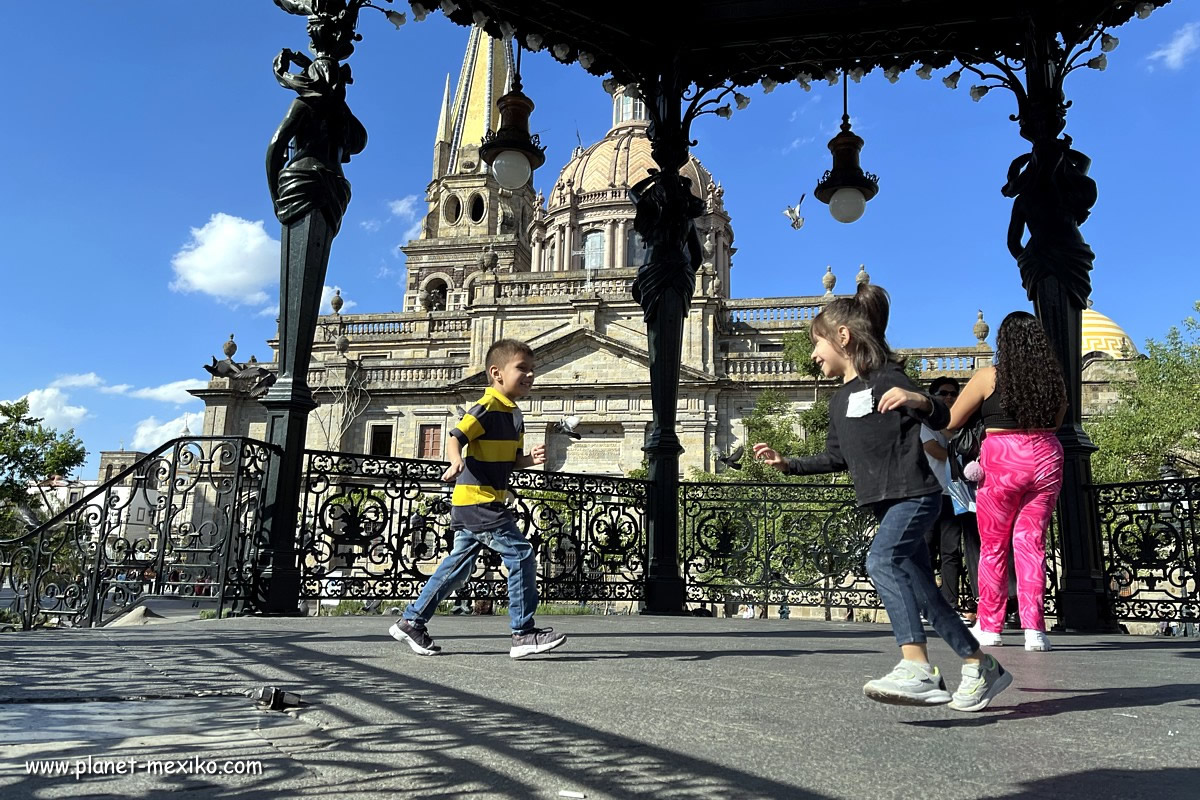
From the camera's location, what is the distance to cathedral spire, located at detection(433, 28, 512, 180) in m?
60.0

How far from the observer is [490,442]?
4262mm

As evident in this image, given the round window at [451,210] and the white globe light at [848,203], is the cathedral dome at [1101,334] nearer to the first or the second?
the round window at [451,210]

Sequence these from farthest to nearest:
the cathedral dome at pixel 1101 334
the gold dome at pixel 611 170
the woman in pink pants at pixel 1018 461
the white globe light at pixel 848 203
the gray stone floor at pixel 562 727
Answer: the gold dome at pixel 611 170, the cathedral dome at pixel 1101 334, the white globe light at pixel 848 203, the woman in pink pants at pixel 1018 461, the gray stone floor at pixel 562 727

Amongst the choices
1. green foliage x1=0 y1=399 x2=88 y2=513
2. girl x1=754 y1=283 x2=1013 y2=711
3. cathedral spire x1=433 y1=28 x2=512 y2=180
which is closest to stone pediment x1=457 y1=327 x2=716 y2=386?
green foliage x1=0 y1=399 x2=88 y2=513

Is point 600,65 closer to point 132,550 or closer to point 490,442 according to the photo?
point 490,442

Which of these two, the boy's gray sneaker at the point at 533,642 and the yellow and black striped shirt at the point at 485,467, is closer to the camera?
the boy's gray sneaker at the point at 533,642

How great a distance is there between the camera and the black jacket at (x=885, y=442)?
2.94m

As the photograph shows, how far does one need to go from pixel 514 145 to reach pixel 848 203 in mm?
3069

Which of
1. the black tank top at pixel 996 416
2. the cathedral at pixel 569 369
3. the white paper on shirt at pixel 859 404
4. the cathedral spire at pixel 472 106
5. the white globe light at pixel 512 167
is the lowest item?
the white paper on shirt at pixel 859 404

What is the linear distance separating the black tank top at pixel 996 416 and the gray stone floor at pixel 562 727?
115 cm

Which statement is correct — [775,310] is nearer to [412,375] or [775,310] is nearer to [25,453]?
[412,375]

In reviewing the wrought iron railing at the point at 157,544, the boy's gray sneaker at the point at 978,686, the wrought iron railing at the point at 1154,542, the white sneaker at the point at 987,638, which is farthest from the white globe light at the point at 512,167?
the boy's gray sneaker at the point at 978,686

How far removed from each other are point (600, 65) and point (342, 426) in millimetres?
34155

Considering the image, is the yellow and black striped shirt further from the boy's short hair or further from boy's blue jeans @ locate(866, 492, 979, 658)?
boy's blue jeans @ locate(866, 492, 979, 658)
